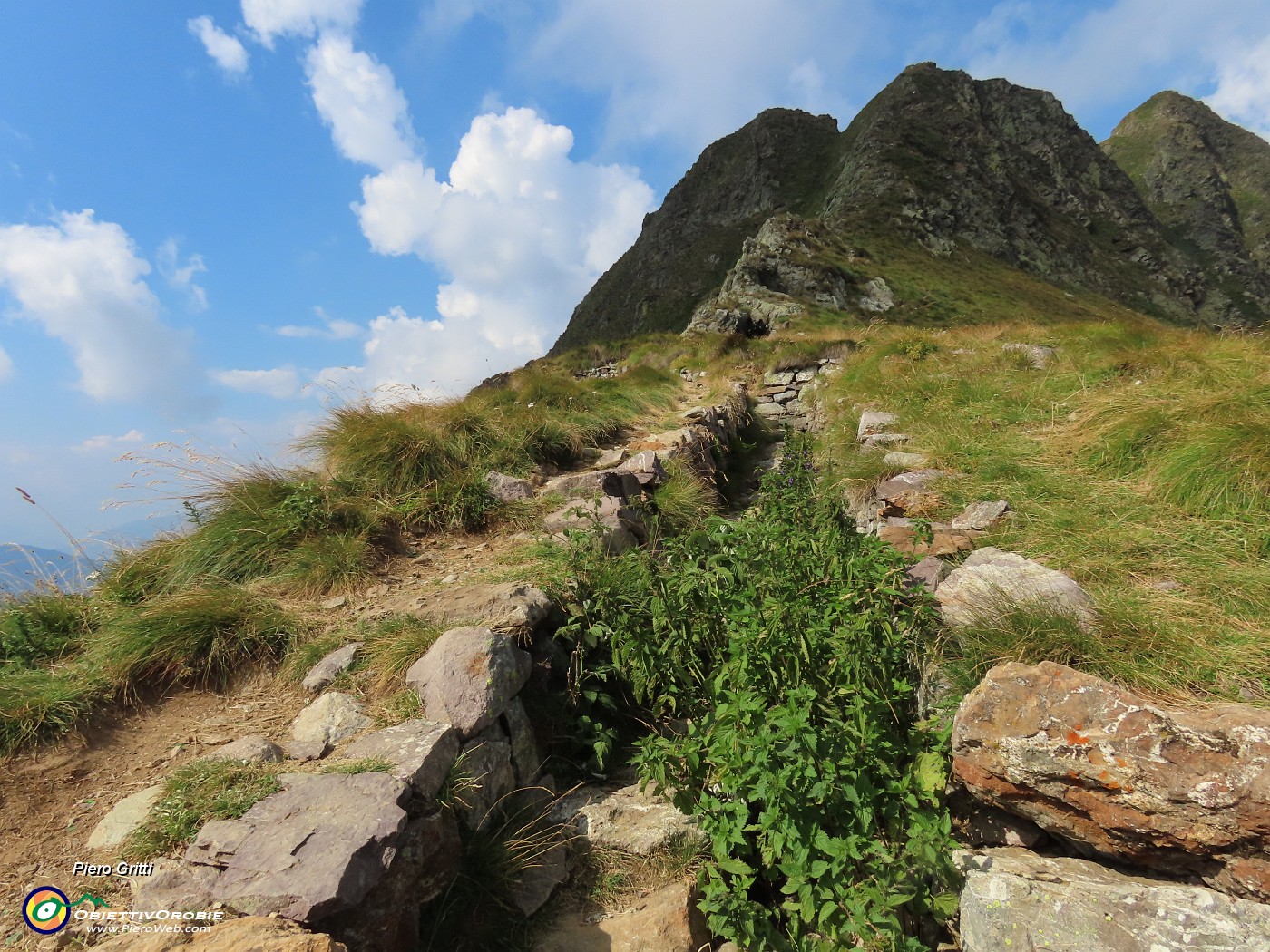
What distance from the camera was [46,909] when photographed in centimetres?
199

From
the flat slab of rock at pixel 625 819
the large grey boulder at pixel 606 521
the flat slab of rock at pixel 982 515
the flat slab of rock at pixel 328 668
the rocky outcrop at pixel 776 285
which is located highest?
the rocky outcrop at pixel 776 285

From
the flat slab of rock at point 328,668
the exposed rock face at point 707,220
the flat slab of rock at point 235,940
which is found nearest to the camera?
the flat slab of rock at point 235,940

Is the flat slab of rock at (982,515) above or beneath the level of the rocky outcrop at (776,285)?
beneath

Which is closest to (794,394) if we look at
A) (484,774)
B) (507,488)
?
(507,488)

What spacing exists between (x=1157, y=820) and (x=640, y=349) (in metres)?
19.1

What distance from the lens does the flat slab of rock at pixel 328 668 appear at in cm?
323

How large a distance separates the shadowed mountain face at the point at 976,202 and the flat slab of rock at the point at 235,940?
108 ft

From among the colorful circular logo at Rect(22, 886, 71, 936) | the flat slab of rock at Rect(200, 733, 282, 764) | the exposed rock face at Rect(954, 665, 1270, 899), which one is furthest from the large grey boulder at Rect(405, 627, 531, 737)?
the exposed rock face at Rect(954, 665, 1270, 899)

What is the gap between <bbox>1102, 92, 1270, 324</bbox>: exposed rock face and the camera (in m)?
77.4

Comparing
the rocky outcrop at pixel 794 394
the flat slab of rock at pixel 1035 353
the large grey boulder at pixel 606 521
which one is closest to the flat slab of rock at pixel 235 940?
the large grey boulder at pixel 606 521

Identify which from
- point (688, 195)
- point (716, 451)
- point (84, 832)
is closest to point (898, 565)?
point (84, 832)

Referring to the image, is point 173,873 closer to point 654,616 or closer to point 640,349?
point 654,616

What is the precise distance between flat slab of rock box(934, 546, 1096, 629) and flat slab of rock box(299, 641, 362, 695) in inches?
129

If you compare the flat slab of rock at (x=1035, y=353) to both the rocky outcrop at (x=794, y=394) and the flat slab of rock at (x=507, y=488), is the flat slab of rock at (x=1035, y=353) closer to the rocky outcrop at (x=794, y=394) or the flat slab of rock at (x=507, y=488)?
the rocky outcrop at (x=794, y=394)
